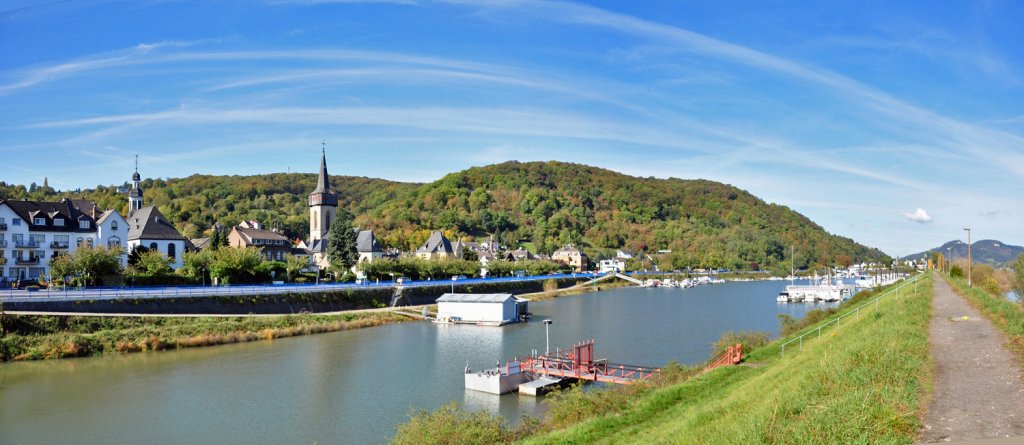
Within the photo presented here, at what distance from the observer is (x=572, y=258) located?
136125 mm

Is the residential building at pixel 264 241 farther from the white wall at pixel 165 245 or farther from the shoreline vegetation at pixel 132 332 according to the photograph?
the shoreline vegetation at pixel 132 332

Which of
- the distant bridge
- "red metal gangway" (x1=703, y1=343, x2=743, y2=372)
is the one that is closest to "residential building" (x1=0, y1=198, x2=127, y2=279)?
"red metal gangway" (x1=703, y1=343, x2=743, y2=372)

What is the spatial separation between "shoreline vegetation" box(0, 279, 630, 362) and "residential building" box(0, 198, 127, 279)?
12.8 metres

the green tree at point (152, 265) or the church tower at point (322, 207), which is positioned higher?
the church tower at point (322, 207)

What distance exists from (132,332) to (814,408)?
3744cm

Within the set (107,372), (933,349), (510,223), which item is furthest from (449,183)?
(933,349)

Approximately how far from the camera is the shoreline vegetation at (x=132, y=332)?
33.1 meters

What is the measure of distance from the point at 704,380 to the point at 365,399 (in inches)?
514

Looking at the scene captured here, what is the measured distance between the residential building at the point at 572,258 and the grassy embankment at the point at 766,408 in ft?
369

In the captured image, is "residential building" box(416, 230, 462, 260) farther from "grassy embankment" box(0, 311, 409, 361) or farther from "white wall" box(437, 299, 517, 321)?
"grassy embankment" box(0, 311, 409, 361)

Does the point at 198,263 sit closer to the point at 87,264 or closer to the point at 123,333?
the point at 87,264

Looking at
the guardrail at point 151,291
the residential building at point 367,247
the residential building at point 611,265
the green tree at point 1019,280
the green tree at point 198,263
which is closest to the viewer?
the guardrail at point 151,291

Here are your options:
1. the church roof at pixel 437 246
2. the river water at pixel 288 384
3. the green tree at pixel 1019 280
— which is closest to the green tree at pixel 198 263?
the river water at pixel 288 384

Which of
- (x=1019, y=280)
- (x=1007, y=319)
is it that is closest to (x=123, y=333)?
(x=1007, y=319)
